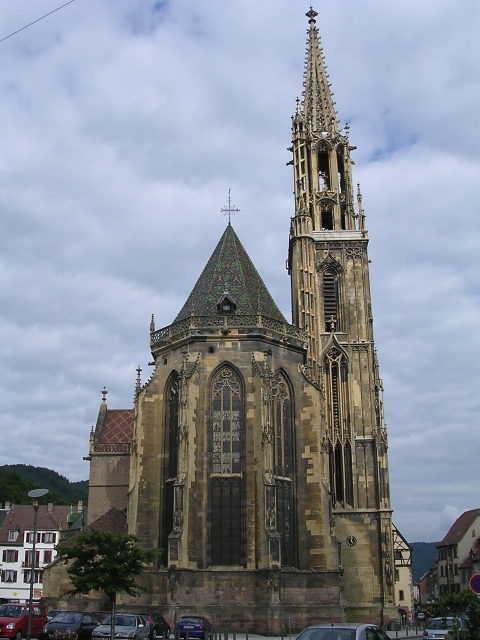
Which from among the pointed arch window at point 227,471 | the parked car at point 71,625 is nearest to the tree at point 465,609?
the parked car at point 71,625

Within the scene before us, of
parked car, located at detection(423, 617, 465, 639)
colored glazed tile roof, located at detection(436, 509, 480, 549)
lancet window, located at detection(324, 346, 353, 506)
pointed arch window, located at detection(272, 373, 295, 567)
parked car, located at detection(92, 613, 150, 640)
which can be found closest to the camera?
parked car, located at detection(423, 617, 465, 639)

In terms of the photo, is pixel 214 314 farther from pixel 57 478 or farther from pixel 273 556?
pixel 57 478

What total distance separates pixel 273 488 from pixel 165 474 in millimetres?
5804

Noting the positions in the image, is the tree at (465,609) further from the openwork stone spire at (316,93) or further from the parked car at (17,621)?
the openwork stone spire at (316,93)

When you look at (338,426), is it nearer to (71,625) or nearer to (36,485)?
(71,625)

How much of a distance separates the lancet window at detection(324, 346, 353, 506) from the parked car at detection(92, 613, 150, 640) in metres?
20.1

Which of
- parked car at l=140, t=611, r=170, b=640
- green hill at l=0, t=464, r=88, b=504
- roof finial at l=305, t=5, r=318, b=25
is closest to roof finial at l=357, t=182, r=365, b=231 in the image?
roof finial at l=305, t=5, r=318, b=25

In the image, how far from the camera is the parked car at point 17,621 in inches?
872

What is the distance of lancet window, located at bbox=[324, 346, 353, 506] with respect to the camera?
141ft

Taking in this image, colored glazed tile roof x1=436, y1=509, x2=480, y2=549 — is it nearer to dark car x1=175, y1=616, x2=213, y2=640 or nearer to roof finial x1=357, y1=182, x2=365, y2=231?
roof finial x1=357, y1=182, x2=365, y2=231

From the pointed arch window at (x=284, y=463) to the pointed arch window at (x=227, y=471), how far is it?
1.84 m

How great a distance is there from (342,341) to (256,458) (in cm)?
1445

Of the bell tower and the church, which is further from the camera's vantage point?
the bell tower

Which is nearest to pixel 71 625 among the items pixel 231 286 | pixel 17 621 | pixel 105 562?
pixel 17 621
